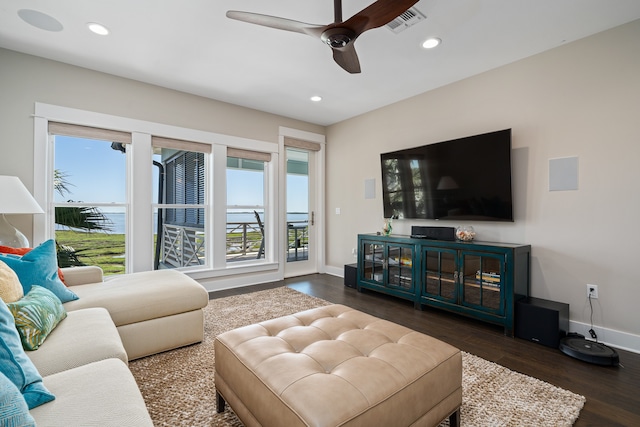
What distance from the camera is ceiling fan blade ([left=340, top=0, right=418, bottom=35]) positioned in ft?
5.35

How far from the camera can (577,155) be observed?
267 cm

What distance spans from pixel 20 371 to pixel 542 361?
9.64 feet

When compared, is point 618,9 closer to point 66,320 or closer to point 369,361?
point 369,361

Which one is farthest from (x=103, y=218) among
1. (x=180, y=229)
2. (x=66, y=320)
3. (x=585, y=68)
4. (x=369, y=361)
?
(x=585, y=68)

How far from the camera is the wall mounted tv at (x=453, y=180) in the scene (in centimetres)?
301

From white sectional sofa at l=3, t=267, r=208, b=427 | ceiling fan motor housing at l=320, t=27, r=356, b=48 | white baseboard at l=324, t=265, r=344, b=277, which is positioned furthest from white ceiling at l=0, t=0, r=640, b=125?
white baseboard at l=324, t=265, r=344, b=277

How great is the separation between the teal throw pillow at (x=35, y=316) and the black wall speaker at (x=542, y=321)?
10.8ft

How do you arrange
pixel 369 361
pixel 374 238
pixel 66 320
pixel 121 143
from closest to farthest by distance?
pixel 369 361, pixel 66 320, pixel 121 143, pixel 374 238

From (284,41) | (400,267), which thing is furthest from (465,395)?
(284,41)

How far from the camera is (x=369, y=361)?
1300 mm

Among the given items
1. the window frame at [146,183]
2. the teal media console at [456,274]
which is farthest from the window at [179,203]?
the teal media console at [456,274]

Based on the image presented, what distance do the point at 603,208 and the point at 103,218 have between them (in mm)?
5005

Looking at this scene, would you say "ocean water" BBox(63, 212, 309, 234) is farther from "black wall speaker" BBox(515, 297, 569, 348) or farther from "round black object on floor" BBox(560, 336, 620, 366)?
"round black object on floor" BBox(560, 336, 620, 366)

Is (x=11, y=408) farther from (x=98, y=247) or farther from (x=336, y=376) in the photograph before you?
Answer: (x=98, y=247)
